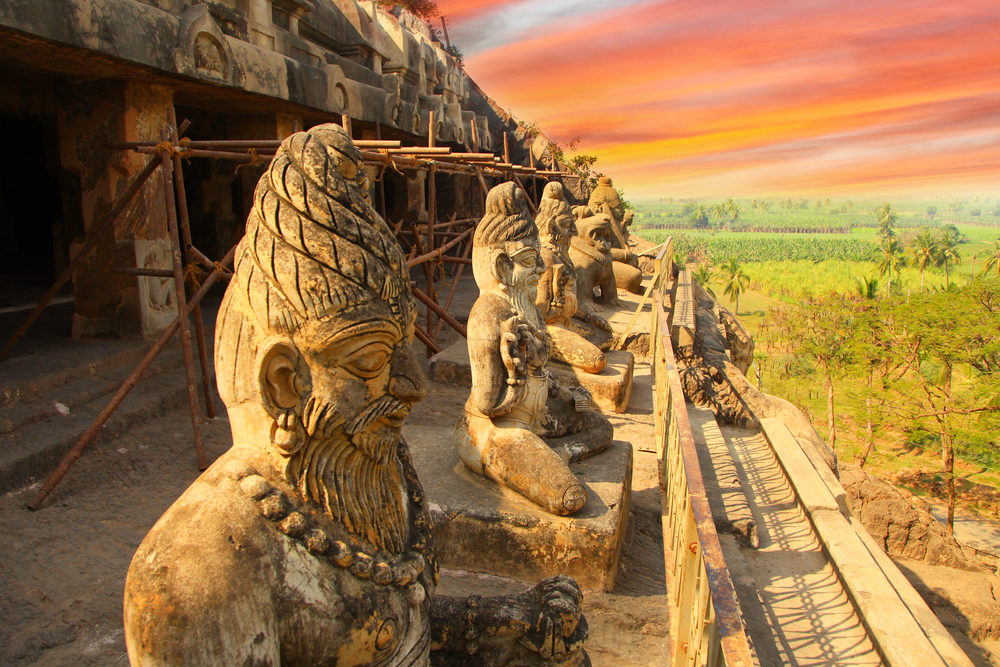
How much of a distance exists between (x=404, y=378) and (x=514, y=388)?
6.49 feet

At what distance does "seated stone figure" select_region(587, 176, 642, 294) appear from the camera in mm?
11766

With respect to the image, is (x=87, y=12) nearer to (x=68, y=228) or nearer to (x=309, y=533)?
(x=68, y=228)

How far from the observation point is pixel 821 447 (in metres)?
7.48

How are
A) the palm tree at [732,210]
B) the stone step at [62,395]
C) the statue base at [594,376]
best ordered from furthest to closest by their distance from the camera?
the palm tree at [732,210], the statue base at [594,376], the stone step at [62,395]

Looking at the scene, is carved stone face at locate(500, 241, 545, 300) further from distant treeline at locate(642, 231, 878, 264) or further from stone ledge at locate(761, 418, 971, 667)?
distant treeline at locate(642, 231, 878, 264)

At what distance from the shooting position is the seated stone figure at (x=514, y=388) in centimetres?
345

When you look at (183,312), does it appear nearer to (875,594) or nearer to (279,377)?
(279,377)

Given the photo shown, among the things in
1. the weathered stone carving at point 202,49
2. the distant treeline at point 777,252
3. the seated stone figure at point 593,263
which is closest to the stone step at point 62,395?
the weathered stone carving at point 202,49

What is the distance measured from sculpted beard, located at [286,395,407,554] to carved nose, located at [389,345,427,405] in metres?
0.02

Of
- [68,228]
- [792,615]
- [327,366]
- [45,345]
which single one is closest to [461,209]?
[68,228]

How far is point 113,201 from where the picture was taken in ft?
19.2

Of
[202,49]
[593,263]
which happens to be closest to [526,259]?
[202,49]

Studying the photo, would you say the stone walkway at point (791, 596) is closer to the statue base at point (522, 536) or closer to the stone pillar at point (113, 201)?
the statue base at point (522, 536)

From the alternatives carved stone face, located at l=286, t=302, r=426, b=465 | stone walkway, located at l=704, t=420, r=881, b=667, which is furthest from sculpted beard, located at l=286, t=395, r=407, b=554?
stone walkway, located at l=704, t=420, r=881, b=667
